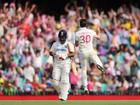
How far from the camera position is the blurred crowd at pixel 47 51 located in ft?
65.8

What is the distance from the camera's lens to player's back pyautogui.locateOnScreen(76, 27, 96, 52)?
1560 cm

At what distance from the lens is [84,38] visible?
15586 millimetres

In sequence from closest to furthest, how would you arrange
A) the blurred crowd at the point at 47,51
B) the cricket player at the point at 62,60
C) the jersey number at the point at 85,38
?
the cricket player at the point at 62,60
the jersey number at the point at 85,38
the blurred crowd at the point at 47,51

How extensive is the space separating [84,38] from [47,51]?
5384mm

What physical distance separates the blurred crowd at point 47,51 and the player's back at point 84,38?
14.3 feet

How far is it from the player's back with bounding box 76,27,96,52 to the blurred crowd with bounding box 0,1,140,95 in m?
4.35

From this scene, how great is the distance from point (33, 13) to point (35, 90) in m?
3.82

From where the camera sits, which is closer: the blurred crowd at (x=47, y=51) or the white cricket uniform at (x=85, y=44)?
the white cricket uniform at (x=85, y=44)

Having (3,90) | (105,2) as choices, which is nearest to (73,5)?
(105,2)

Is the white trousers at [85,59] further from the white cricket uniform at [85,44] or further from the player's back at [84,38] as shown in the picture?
the player's back at [84,38]

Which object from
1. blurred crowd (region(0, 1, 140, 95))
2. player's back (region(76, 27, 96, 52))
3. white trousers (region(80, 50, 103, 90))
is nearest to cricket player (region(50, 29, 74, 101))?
player's back (region(76, 27, 96, 52))

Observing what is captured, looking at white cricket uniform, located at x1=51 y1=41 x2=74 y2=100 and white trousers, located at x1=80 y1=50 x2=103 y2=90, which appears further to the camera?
white trousers, located at x1=80 y1=50 x2=103 y2=90

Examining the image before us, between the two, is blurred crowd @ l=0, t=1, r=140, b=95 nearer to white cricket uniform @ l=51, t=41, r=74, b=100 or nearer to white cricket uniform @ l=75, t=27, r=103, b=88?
white cricket uniform @ l=75, t=27, r=103, b=88

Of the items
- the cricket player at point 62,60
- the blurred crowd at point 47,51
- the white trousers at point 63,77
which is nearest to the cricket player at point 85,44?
the cricket player at point 62,60
